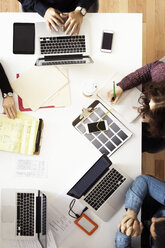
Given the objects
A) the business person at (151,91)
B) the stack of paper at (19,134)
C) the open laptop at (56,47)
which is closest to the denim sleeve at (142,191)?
the business person at (151,91)

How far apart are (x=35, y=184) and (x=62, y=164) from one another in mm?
191

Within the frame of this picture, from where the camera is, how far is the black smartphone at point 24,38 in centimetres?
148

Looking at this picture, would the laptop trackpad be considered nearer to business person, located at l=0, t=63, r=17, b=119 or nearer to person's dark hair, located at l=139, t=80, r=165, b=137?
business person, located at l=0, t=63, r=17, b=119

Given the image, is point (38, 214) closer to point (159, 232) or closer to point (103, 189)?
point (103, 189)

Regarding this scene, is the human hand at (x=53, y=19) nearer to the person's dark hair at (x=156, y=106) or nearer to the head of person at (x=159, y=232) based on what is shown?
the person's dark hair at (x=156, y=106)

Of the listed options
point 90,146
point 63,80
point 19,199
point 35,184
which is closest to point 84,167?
point 90,146

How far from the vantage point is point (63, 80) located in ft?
4.88

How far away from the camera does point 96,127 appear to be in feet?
4.79

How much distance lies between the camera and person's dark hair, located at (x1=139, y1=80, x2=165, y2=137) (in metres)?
1.28

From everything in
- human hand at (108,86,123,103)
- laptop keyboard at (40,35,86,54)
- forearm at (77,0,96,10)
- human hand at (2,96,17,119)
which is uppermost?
forearm at (77,0,96,10)

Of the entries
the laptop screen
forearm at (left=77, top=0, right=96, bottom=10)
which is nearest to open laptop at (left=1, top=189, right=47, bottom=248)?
the laptop screen

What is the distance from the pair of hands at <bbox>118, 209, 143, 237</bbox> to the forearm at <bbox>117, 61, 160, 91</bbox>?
0.70 metres

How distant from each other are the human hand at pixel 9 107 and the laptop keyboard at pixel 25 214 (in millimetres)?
450

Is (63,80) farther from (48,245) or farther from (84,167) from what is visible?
(48,245)
